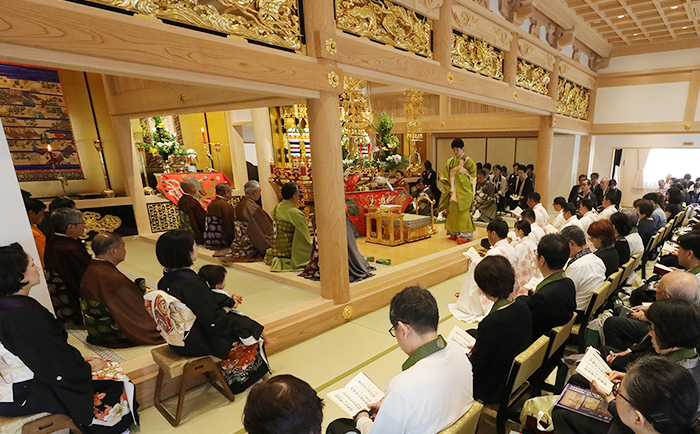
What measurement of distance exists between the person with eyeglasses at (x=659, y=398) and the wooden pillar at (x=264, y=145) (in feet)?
25.3

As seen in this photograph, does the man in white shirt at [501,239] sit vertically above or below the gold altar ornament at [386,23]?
below

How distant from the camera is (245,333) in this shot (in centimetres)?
279

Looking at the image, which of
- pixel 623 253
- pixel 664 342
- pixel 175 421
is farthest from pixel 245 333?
pixel 623 253

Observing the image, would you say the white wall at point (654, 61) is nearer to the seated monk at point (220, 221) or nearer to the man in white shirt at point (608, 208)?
the man in white shirt at point (608, 208)

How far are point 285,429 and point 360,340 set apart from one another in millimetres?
2885

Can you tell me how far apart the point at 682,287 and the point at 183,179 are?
309 inches

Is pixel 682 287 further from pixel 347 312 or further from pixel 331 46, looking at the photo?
pixel 331 46

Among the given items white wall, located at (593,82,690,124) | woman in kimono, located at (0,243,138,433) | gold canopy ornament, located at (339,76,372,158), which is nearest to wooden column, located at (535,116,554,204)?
white wall, located at (593,82,690,124)

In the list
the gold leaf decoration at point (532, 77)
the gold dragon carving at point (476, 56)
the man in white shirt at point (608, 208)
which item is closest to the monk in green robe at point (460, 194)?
the gold dragon carving at point (476, 56)

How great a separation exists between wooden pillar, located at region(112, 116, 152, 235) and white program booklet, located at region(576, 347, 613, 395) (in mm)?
7582

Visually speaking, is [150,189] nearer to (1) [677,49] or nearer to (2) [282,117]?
(2) [282,117]

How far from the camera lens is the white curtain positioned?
10.8m

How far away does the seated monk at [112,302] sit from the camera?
290cm

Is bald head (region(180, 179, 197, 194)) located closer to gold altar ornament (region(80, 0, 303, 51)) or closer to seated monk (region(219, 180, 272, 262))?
seated monk (region(219, 180, 272, 262))
